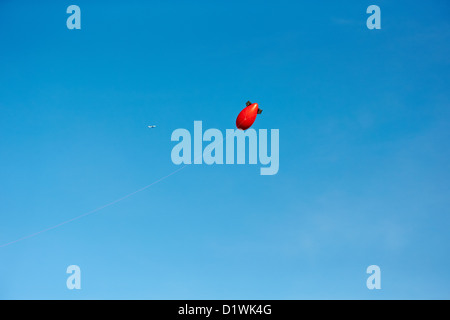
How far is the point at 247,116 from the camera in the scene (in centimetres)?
672

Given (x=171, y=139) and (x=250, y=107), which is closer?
(x=250, y=107)

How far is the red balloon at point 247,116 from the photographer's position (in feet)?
22.1

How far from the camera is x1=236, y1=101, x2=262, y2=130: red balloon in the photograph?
6730 mm
